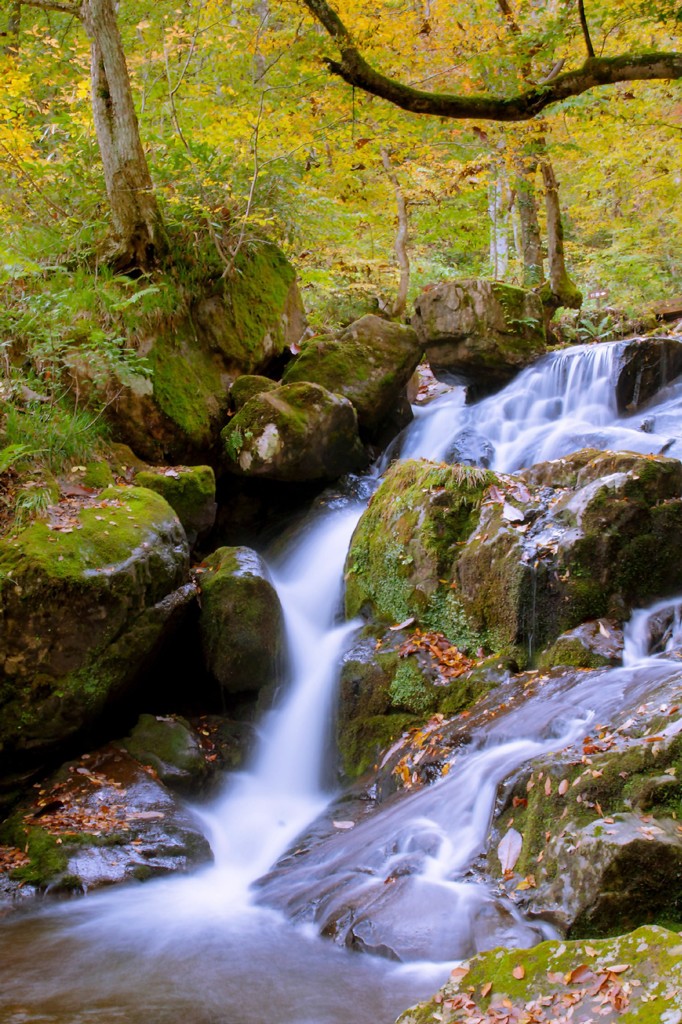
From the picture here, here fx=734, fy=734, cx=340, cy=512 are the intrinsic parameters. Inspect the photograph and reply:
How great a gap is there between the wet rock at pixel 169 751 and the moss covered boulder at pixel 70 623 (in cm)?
40

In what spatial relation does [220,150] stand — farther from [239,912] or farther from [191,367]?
[239,912]

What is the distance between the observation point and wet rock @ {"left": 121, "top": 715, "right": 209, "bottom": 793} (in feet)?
19.5

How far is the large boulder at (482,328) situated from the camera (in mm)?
11008

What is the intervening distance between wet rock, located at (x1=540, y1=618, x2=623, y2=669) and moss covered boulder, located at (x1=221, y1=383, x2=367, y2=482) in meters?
4.34

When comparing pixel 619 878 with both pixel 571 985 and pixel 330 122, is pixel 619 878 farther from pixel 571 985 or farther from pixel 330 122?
pixel 330 122

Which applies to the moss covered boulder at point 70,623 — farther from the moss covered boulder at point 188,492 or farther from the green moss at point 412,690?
the green moss at point 412,690

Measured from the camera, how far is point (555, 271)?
13.4 metres

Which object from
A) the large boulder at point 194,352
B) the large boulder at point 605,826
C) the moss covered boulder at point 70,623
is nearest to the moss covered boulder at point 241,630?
the moss covered boulder at point 70,623

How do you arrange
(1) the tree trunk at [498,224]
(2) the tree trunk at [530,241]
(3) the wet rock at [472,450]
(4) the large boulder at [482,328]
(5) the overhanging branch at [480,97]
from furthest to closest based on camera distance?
(1) the tree trunk at [498,224]
(2) the tree trunk at [530,241]
(4) the large boulder at [482,328]
(3) the wet rock at [472,450]
(5) the overhanging branch at [480,97]

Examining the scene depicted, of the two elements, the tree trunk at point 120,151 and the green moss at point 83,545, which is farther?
the tree trunk at point 120,151

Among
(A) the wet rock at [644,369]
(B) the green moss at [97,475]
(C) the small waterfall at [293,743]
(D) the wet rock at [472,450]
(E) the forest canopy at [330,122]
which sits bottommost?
(C) the small waterfall at [293,743]

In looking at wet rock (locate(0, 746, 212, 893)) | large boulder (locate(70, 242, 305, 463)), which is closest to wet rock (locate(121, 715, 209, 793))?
wet rock (locate(0, 746, 212, 893))

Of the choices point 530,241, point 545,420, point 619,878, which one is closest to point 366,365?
point 545,420

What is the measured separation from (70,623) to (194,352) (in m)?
4.78
